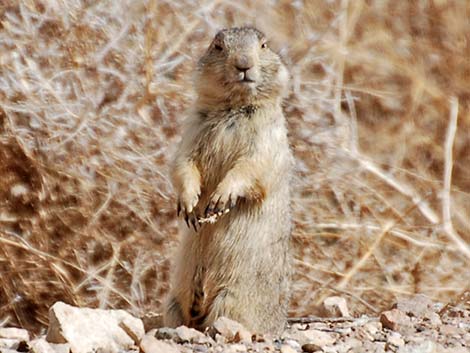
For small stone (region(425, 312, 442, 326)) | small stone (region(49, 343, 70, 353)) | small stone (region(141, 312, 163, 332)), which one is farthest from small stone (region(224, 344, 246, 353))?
small stone (region(141, 312, 163, 332))

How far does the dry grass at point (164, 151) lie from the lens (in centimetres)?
754

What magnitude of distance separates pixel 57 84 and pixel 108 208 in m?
1.01

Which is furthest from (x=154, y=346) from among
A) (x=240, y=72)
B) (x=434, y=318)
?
(x=434, y=318)

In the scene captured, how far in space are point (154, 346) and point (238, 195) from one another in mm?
1035

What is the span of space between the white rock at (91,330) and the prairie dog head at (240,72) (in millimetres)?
1238

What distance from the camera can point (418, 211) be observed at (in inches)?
299

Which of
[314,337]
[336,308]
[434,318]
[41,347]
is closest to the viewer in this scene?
[41,347]

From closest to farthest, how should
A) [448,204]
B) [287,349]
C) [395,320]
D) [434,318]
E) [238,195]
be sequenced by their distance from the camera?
[287,349] < [238,195] < [395,320] < [434,318] < [448,204]

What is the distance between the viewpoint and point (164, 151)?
769cm

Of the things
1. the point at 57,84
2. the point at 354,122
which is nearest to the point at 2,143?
the point at 57,84

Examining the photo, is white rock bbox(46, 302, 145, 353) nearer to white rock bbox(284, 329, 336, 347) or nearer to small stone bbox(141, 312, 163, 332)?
white rock bbox(284, 329, 336, 347)

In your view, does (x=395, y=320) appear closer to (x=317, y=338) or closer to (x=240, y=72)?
(x=317, y=338)

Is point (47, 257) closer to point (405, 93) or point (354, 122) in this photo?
point (354, 122)

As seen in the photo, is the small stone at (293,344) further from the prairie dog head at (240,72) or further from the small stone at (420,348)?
the prairie dog head at (240,72)
